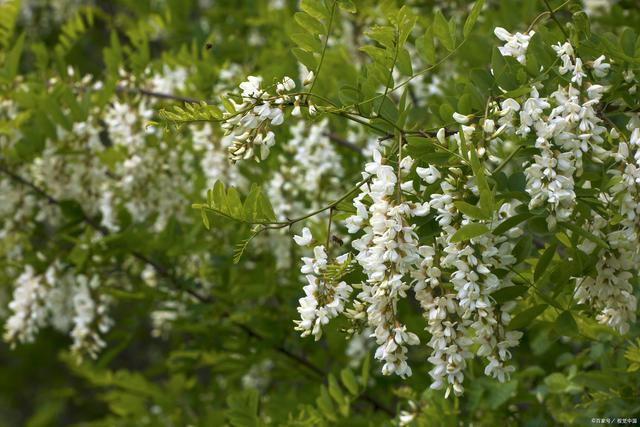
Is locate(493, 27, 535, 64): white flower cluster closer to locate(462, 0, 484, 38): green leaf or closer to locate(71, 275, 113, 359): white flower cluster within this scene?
locate(462, 0, 484, 38): green leaf

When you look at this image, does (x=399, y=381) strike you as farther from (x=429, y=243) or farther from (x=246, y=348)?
(x=429, y=243)

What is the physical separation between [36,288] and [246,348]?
2.73 ft

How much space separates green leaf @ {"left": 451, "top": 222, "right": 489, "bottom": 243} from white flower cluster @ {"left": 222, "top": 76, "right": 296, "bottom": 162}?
1.28 feet

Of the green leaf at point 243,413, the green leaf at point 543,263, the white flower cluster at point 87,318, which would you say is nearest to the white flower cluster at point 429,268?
the green leaf at point 543,263

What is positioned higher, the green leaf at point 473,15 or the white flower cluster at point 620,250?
the green leaf at point 473,15

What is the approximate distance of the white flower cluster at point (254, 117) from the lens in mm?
1614

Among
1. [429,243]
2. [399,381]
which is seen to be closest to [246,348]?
[399,381]

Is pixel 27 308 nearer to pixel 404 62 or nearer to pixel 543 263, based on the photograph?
pixel 404 62

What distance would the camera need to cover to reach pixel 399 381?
11.3 feet

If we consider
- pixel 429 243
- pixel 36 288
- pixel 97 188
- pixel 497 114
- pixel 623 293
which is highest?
pixel 97 188

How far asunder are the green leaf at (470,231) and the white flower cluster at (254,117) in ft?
1.28

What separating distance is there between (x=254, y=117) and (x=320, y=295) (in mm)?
354

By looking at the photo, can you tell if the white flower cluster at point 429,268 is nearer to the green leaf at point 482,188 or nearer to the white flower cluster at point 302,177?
the green leaf at point 482,188

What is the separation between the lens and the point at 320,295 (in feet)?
5.39
